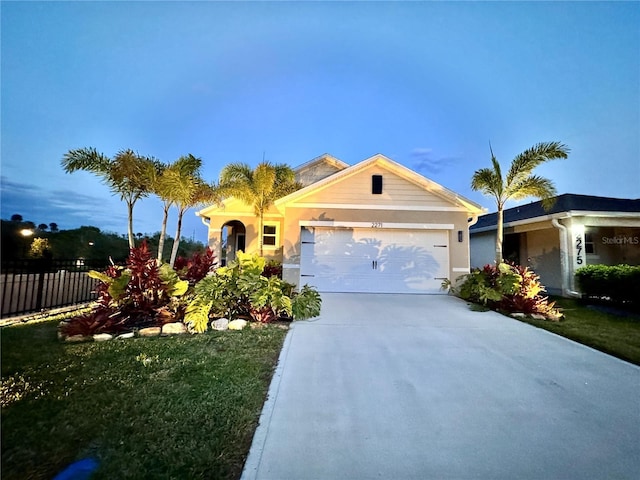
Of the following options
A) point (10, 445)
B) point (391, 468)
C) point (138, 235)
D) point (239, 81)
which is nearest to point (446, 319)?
point (391, 468)

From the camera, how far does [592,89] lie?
40.5 ft

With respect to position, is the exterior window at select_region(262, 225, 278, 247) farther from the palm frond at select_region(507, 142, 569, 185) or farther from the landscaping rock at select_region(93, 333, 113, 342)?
the palm frond at select_region(507, 142, 569, 185)

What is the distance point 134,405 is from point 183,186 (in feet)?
22.8

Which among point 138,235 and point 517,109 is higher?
point 517,109

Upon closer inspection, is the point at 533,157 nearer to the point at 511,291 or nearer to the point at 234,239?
the point at 511,291

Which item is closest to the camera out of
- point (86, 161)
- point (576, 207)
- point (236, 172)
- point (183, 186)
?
point (86, 161)

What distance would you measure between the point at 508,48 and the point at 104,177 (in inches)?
561

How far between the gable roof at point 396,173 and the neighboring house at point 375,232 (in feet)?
0.11

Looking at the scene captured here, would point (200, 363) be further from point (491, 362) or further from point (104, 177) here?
point (104, 177)

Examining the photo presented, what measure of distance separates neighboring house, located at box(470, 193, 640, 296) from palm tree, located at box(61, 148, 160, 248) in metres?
14.8

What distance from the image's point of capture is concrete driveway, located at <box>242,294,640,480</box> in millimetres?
2260

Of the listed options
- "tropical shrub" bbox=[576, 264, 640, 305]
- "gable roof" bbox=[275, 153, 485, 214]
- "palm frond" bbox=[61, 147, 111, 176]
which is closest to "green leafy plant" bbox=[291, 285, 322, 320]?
"gable roof" bbox=[275, 153, 485, 214]

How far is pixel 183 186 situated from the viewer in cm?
868

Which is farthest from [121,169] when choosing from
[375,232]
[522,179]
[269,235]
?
[522,179]
